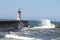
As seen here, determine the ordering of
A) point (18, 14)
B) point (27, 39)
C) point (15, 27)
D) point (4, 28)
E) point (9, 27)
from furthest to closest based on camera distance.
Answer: point (18, 14), point (15, 27), point (9, 27), point (4, 28), point (27, 39)

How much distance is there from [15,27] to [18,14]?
30.5 feet

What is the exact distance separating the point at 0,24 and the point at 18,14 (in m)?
18.3

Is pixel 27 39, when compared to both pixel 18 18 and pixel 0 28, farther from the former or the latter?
pixel 18 18

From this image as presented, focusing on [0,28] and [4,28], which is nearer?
[0,28]

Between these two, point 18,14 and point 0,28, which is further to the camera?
point 18,14

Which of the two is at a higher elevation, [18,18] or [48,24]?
[18,18]

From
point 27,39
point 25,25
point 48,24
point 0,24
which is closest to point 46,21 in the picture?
point 48,24

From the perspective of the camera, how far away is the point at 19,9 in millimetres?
49812

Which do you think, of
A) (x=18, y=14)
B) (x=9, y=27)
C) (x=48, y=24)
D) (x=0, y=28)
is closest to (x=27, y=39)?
(x=0, y=28)

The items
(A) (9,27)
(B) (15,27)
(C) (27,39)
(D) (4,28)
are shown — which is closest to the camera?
(C) (27,39)

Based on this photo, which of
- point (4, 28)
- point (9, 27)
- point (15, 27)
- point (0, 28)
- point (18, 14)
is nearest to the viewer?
point (0, 28)

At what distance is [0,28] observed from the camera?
30.4 m

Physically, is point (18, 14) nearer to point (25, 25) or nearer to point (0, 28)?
point (25, 25)

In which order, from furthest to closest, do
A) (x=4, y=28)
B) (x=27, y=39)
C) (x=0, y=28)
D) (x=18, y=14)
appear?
(x=18, y=14) < (x=4, y=28) < (x=0, y=28) < (x=27, y=39)
